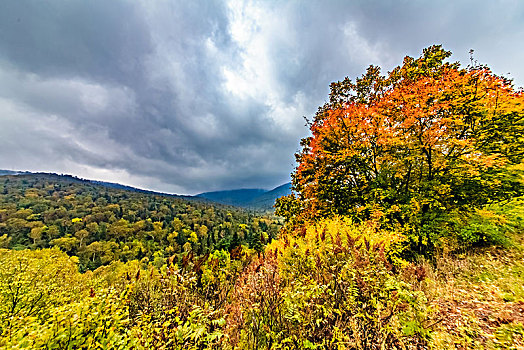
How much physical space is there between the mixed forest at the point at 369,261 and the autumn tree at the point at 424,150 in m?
0.06

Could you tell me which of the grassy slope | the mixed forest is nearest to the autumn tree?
the mixed forest

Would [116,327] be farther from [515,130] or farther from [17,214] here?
[17,214]

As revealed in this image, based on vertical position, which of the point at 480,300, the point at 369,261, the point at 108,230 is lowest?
the point at 108,230

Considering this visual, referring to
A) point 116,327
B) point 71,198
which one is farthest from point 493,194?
point 71,198

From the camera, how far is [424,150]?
28.5ft

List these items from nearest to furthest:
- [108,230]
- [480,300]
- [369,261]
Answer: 1. [369,261]
2. [480,300]
3. [108,230]

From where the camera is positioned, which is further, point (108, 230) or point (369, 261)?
point (108, 230)

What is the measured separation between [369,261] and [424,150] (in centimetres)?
696

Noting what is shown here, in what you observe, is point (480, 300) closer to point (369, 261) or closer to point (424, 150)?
point (369, 261)

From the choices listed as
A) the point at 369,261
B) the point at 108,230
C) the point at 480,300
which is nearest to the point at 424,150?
the point at 480,300

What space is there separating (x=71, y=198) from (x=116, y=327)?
163 metres

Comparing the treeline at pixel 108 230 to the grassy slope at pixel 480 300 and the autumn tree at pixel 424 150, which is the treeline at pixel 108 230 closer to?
the autumn tree at pixel 424 150

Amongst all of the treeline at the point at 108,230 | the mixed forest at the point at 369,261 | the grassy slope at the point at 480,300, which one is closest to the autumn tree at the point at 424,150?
the mixed forest at the point at 369,261

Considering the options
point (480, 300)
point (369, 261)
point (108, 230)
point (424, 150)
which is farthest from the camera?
point (108, 230)
